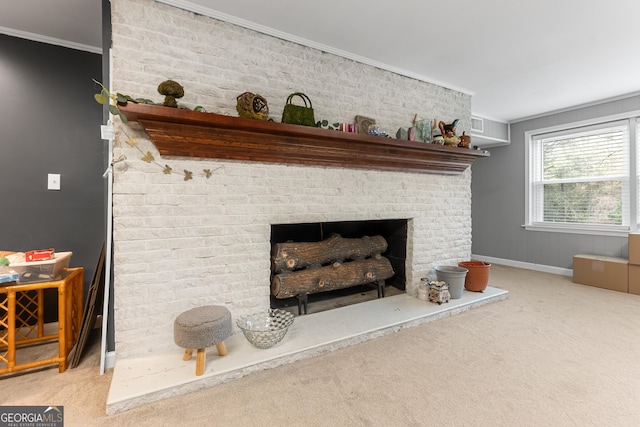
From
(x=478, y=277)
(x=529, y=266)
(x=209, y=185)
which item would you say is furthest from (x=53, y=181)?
(x=529, y=266)

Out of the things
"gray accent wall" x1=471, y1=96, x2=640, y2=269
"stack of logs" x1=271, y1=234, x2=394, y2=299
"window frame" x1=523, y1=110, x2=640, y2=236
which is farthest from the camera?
"gray accent wall" x1=471, y1=96, x2=640, y2=269

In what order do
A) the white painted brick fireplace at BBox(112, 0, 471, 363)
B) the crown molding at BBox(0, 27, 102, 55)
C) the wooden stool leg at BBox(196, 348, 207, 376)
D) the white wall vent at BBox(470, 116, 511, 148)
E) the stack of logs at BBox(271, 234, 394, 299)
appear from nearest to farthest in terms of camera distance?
1. the wooden stool leg at BBox(196, 348, 207, 376)
2. the white painted brick fireplace at BBox(112, 0, 471, 363)
3. the crown molding at BBox(0, 27, 102, 55)
4. the stack of logs at BBox(271, 234, 394, 299)
5. the white wall vent at BBox(470, 116, 511, 148)

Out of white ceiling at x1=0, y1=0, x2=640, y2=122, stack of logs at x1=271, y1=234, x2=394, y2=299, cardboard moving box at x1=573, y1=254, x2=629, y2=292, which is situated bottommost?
cardboard moving box at x1=573, y1=254, x2=629, y2=292

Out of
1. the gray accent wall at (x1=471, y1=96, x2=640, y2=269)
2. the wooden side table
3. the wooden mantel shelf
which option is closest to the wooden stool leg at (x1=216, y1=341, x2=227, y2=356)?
the wooden side table

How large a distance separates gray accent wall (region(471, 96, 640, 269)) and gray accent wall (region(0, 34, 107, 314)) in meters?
5.36

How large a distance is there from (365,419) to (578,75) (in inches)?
148

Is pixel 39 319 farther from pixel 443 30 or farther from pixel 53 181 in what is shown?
pixel 443 30

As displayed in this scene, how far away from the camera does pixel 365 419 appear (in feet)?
4.56

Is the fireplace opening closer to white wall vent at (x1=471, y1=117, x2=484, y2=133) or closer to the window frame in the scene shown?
white wall vent at (x1=471, y1=117, x2=484, y2=133)

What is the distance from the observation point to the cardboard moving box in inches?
132

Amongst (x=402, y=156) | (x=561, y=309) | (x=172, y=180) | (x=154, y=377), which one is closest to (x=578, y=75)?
(x=402, y=156)

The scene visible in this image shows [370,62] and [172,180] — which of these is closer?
[172,180]

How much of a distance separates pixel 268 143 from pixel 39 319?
2042 millimetres

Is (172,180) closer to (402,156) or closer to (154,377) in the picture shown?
(154,377)
